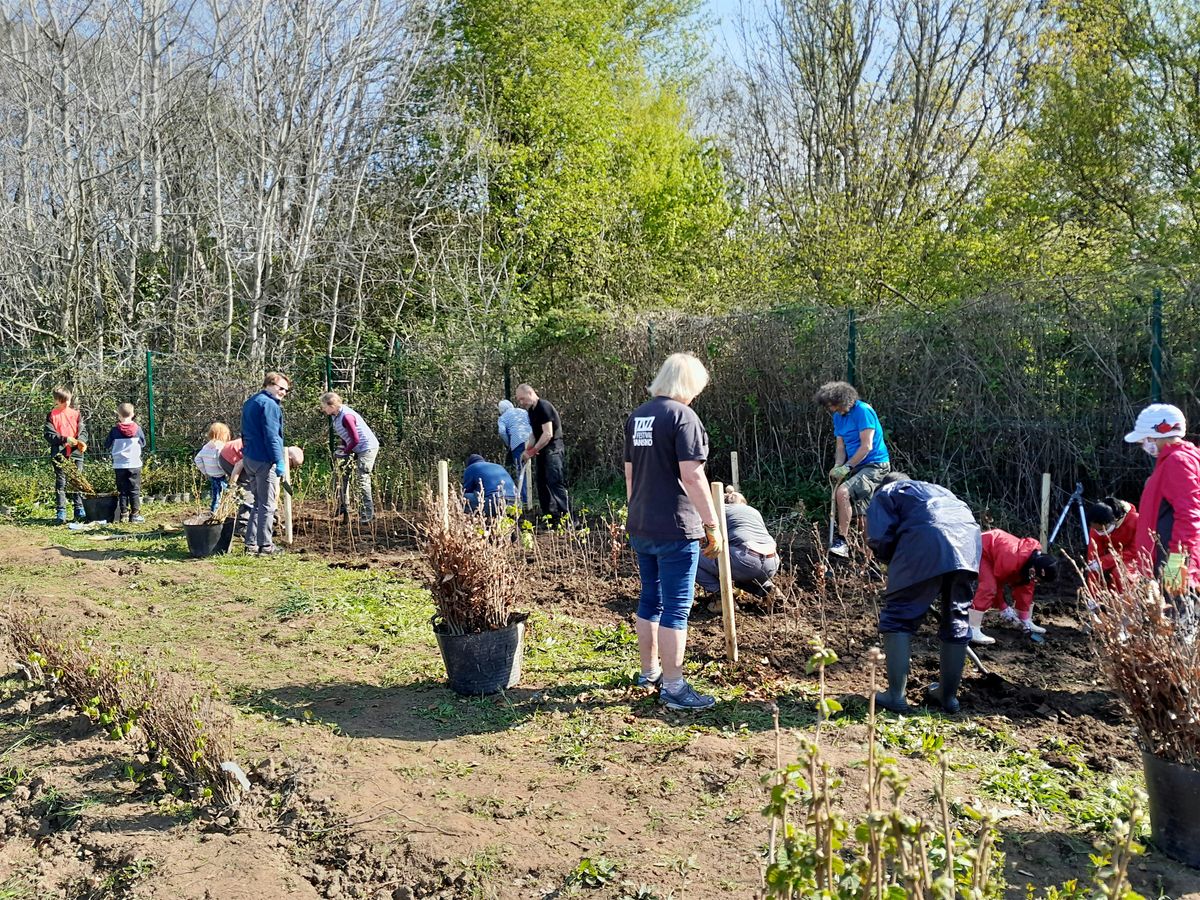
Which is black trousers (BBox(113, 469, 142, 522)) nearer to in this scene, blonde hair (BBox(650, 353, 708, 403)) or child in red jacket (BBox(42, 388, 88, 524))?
child in red jacket (BBox(42, 388, 88, 524))

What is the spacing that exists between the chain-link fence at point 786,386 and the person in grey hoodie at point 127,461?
2125 mm

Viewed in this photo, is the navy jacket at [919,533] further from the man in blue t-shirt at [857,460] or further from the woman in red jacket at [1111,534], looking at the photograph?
the man in blue t-shirt at [857,460]

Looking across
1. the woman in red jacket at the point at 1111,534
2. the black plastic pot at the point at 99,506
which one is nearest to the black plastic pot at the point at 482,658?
the woman in red jacket at the point at 1111,534

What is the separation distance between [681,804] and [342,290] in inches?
582

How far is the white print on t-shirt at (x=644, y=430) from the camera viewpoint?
470 cm

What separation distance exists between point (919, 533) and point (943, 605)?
393 mm

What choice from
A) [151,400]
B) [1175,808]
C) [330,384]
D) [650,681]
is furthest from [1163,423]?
[151,400]

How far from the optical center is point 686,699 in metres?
4.84

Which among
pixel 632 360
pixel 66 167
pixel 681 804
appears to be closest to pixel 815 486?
pixel 632 360

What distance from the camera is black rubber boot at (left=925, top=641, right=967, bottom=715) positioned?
4715mm

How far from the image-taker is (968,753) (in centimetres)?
A: 425

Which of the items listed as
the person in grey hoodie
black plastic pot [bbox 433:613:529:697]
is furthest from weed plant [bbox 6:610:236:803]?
the person in grey hoodie

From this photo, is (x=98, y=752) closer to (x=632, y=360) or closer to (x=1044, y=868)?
(x=1044, y=868)

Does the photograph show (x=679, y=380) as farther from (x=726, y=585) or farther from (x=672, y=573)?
(x=726, y=585)
